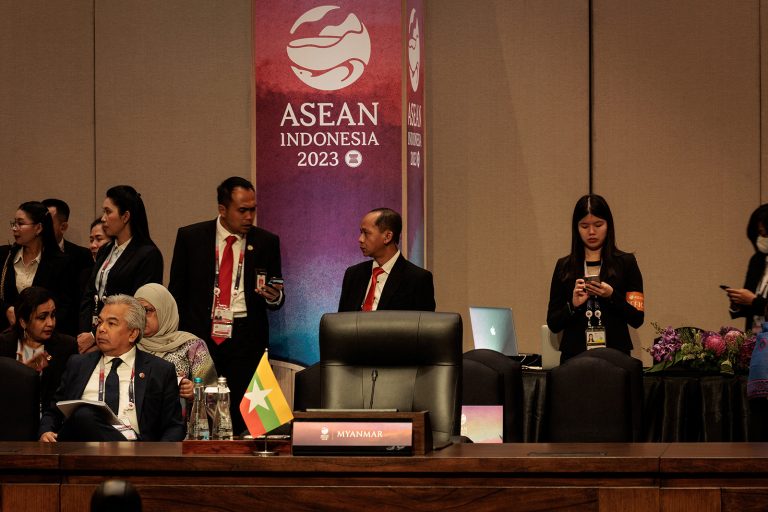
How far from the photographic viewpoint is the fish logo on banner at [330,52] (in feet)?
21.8

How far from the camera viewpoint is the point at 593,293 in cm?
529

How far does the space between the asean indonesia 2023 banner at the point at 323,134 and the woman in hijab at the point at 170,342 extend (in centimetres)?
158

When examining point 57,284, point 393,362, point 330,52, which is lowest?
point 393,362

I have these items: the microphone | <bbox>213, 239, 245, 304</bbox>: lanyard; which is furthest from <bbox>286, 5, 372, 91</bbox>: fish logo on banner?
the microphone

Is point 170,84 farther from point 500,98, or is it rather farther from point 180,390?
point 180,390

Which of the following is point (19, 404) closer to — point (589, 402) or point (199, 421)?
point (199, 421)

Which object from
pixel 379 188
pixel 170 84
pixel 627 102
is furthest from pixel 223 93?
pixel 627 102

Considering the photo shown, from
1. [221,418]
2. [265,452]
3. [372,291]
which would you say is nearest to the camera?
[265,452]

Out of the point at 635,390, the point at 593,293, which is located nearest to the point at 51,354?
the point at 593,293

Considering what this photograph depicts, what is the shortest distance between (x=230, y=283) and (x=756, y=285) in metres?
2.56

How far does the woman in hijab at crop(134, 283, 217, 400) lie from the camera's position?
509cm

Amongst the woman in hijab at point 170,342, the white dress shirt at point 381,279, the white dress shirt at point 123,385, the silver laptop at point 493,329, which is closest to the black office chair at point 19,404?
the white dress shirt at point 123,385

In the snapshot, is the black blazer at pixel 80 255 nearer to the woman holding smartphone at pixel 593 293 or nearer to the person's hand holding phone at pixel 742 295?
the woman holding smartphone at pixel 593 293

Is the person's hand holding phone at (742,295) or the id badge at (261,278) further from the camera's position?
the id badge at (261,278)
